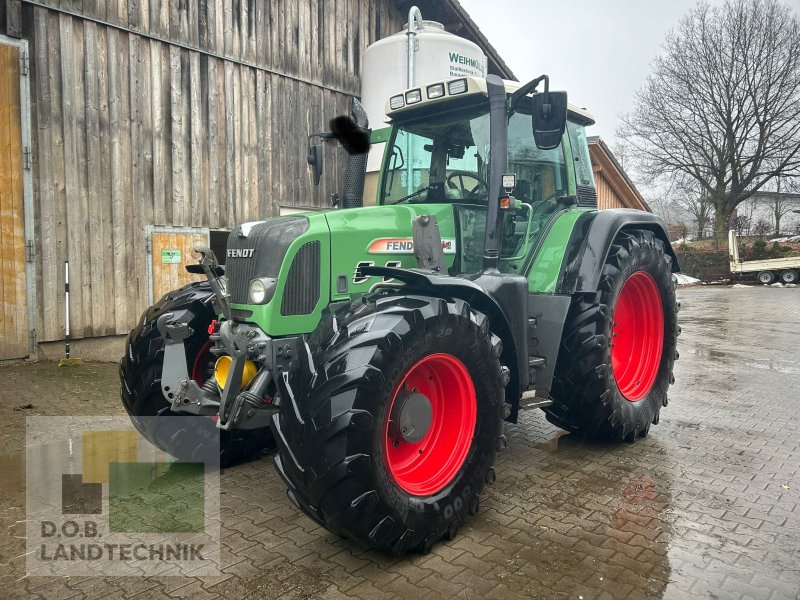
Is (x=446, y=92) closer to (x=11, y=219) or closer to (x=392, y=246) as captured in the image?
(x=392, y=246)

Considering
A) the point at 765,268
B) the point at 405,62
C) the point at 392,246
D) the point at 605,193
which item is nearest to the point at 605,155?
the point at 605,193

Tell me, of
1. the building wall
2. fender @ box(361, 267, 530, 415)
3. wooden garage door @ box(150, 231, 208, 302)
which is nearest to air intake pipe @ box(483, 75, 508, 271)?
fender @ box(361, 267, 530, 415)

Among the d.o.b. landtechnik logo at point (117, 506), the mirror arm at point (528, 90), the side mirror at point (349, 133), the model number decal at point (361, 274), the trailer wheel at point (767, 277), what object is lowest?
the d.o.b. landtechnik logo at point (117, 506)

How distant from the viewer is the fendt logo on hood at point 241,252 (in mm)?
3579

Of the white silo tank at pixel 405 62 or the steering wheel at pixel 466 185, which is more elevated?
the white silo tank at pixel 405 62

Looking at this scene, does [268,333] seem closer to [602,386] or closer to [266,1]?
[602,386]

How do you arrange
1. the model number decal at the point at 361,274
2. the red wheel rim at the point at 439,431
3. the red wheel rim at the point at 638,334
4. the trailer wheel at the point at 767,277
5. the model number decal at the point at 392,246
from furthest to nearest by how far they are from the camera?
the trailer wheel at the point at 767,277 → the red wheel rim at the point at 638,334 → the model number decal at the point at 392,246 → the model number decal at the point at 361,274 → the red wheel rim at the point at 439,431

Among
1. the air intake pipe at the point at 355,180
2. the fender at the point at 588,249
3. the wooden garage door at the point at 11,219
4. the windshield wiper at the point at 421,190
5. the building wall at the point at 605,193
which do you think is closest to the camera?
the fender at the point at 588,249

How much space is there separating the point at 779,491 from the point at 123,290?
7154mm

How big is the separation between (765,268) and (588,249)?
24.4 m

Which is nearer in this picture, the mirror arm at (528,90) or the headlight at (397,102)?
the mirror arm at (528,90)

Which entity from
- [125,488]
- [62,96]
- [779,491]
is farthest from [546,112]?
[62,96]

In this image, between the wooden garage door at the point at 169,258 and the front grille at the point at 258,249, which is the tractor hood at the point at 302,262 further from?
the wooden garage door at the point at 169,258

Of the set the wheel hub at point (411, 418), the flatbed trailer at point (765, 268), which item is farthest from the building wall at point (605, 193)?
the wheel hub at point (411, 418)
